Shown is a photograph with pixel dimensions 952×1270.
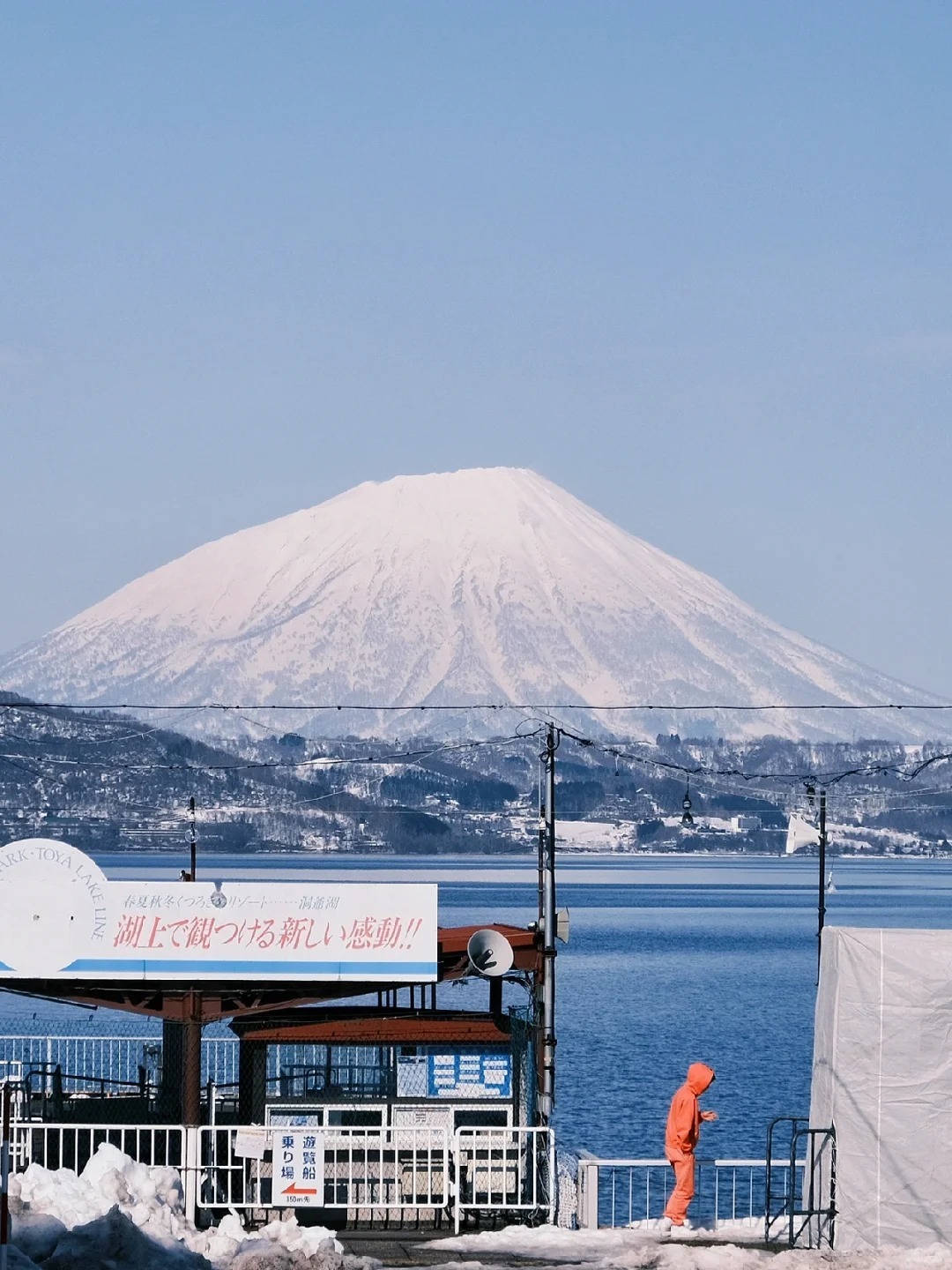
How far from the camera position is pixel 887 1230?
18.9 m

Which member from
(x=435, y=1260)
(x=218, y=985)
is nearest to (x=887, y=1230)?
(x=435, y=1260)

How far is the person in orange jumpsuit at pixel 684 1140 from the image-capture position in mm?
20984

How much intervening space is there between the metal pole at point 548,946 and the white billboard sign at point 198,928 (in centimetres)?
390

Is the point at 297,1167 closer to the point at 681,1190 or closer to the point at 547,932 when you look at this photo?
the point at 681,1190

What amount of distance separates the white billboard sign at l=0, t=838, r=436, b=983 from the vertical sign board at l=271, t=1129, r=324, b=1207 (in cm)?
204

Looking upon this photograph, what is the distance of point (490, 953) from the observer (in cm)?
2369

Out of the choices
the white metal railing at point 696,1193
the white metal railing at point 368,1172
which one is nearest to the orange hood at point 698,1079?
the white metal railing at point 368,1172

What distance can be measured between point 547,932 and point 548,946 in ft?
0.78

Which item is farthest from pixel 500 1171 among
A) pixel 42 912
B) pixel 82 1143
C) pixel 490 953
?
pixel 42 912

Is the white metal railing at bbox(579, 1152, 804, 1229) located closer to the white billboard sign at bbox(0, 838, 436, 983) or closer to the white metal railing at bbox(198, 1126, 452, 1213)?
the white metal railing at bbox(198, 1126, 452, 1213)

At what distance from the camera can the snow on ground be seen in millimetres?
17062

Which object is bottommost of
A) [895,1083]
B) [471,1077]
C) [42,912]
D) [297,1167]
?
[297,1167]

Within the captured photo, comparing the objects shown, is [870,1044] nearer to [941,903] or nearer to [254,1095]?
[254,1095]

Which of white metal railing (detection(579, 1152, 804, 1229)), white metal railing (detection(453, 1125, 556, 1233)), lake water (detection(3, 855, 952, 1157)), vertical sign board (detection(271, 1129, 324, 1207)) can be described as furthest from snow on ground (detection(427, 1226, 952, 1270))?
lake water (detection(3, 855, 952, 1157))
